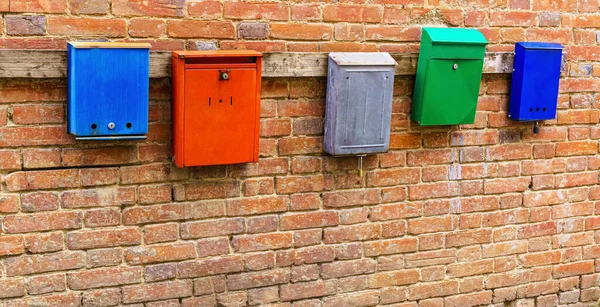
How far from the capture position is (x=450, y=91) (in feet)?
12.3

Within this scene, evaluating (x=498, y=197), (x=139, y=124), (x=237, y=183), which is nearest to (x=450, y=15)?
(x=498, y=197)

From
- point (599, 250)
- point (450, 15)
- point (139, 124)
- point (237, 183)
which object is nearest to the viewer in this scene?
point (139, 124)

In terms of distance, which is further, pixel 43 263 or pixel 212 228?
pixel 212 228

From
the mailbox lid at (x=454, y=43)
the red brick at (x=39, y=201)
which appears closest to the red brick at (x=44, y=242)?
the red brick at (x=39, y=201)

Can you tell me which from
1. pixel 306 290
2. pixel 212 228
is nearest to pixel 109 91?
pixel 212 228

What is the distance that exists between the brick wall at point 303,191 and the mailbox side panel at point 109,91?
A: 0.70 feet

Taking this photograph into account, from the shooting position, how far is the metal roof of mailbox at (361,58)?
347cm

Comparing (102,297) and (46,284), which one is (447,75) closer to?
(102,297)

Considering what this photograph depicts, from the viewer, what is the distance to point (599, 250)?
457cm

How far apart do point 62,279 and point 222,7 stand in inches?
57.5

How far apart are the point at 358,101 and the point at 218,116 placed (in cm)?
72

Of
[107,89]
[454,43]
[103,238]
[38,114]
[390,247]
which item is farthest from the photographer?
[390,247]

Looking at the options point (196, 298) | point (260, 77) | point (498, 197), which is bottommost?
point (196, 298)

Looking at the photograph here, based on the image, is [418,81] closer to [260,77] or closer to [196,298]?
[260,77]
